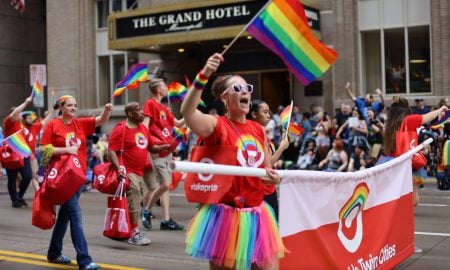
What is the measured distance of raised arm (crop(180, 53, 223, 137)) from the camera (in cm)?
405

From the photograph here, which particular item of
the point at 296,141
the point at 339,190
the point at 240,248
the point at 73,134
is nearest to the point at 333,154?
the point at 296,141

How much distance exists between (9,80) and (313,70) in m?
29.5

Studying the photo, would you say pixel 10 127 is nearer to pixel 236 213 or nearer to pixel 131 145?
pixel 131 145

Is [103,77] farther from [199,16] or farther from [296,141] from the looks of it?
[296,141]

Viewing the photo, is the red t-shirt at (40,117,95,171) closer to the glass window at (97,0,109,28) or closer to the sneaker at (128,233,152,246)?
the sneaker at (128,233,152,246)

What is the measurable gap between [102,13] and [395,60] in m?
12.8

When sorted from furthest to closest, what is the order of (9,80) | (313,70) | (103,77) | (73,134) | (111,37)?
(9,80) < (103,77) < (111,37) < (73,134) < (313,70)

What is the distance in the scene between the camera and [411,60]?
67.3ft

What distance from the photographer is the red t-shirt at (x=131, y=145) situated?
8.51 m

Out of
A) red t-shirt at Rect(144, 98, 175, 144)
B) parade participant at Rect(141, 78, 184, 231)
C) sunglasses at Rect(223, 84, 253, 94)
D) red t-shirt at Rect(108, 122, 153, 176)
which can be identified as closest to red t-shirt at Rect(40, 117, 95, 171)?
red t-shirt at Rect(108, 122, 153, 176)

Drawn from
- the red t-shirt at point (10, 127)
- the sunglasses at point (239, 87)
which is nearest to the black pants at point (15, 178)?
→ the red t-shirt at point (10, 127)

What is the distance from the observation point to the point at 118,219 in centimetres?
796

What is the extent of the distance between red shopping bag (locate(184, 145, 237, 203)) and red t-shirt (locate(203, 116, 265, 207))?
46mm

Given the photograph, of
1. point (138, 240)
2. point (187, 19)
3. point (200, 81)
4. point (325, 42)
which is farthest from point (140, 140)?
point (325, 42)
